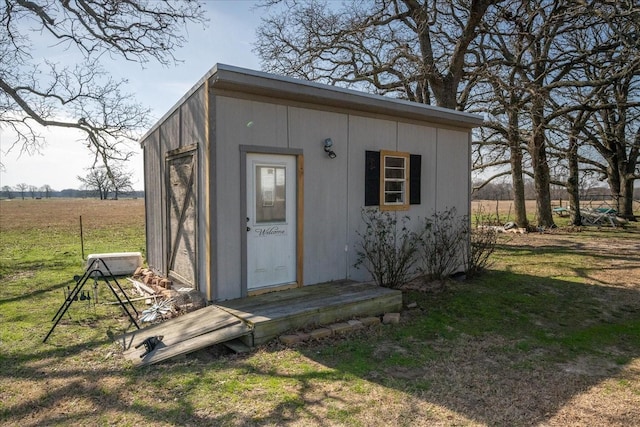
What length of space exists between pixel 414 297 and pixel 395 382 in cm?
277

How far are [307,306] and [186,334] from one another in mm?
1307

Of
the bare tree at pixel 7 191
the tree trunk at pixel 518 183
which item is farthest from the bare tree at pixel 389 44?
the bare tree at pixel 7 191

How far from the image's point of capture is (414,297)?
5.90m

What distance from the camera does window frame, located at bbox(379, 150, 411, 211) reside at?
6.17 metres

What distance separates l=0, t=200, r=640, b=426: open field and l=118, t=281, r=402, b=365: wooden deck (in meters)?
0.16

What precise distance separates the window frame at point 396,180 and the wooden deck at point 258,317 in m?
1.52

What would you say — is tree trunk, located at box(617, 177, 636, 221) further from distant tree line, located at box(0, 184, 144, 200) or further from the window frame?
distant tree line, located at box(0, 184, 144, 200)

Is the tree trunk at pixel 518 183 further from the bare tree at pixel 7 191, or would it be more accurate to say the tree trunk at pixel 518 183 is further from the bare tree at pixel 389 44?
the bare tree at pixel 7 191

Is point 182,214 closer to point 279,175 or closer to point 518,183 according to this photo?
point 279,175

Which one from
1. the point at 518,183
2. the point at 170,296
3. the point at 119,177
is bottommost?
the point at 170,296

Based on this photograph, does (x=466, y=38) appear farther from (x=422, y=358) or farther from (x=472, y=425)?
(x=472, y=425)

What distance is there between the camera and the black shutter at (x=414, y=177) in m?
6.53

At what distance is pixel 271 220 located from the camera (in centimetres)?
512

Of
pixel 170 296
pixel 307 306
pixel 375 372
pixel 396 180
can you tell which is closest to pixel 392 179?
pixel 396 180
